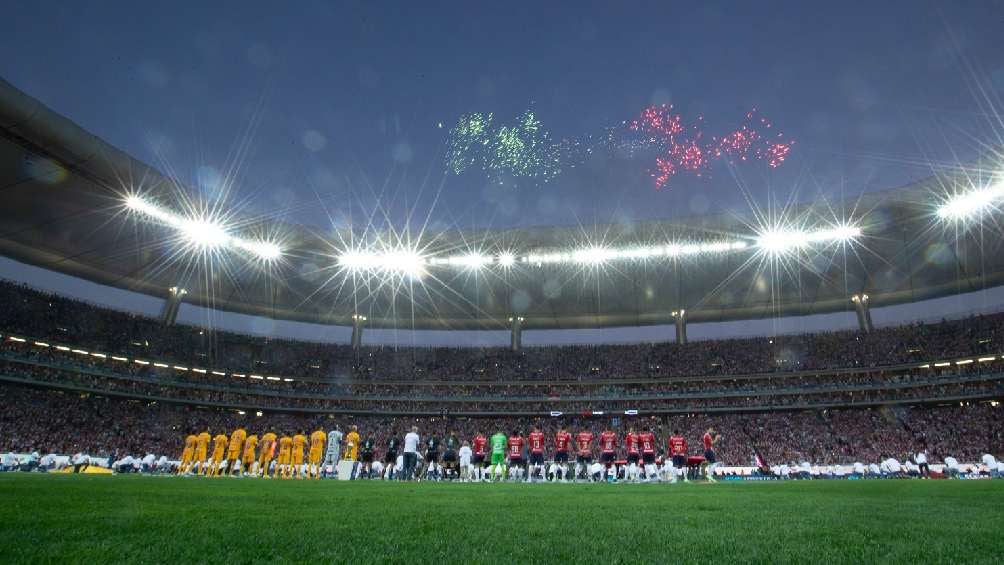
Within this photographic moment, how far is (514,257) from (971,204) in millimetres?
28794

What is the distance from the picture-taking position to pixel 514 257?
41.9 metres

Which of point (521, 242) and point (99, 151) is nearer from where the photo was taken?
point (99, 151)

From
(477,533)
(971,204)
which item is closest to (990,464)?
(971,204)

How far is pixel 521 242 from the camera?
39.8 m

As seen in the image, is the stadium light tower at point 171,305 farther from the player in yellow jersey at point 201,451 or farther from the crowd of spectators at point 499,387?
the player in yellow jersey at point 201,451

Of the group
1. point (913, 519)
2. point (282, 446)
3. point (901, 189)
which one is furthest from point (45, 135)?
point (901, 189)

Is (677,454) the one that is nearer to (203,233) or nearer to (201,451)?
(201,451)

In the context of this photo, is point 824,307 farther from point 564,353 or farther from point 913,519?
point 913,519

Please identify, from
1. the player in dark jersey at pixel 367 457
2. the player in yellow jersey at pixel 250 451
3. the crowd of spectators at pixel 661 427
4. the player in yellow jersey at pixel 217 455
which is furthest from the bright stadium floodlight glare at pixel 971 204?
the player in yellow jersey at pixel 217 455

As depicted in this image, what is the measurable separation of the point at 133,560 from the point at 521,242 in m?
37.5

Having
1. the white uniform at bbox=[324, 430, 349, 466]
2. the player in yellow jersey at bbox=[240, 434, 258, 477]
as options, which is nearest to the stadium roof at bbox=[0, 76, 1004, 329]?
the player in yellow jersey at bbox=[240, 434, 258, 477]

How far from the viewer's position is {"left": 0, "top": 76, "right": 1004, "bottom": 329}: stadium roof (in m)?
29.7

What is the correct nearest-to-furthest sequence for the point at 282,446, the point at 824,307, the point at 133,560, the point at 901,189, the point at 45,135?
the point at 133,560
the point at 282,446
the point at 45,135
the point at 901,189
the point at 824,307

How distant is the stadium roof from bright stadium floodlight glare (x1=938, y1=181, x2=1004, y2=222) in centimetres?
69
